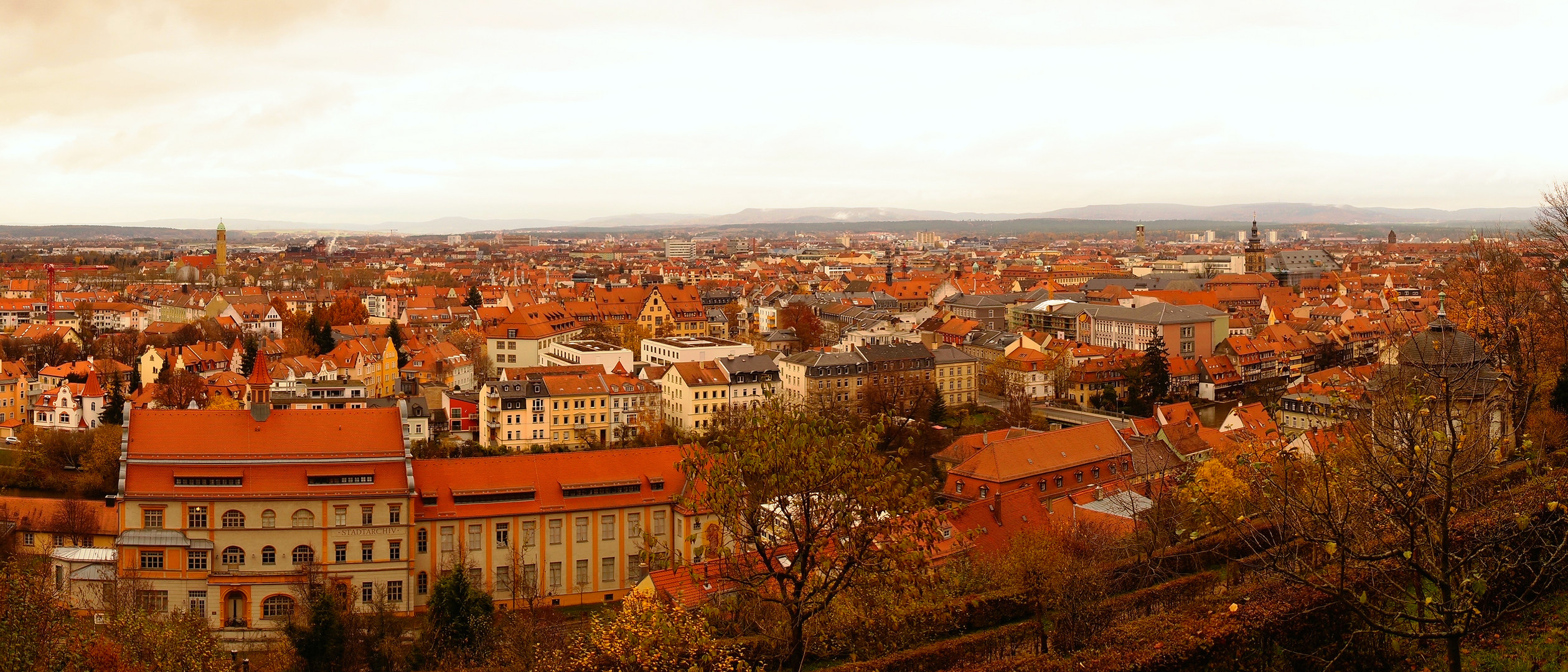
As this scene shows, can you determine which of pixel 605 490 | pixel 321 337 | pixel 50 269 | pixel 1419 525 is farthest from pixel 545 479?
pixel 50 269

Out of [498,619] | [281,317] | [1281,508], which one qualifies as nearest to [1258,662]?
[1281,508]

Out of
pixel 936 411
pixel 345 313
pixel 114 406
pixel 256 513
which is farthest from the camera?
pixel 345 313

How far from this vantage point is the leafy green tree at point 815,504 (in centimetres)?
991

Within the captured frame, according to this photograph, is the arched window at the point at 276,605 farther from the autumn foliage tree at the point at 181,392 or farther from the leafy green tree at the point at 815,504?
the autumn foliage tree at the point at 181,392

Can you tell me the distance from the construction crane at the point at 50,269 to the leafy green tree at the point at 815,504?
70.6m

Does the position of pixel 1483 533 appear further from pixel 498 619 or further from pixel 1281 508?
pixel 498 619

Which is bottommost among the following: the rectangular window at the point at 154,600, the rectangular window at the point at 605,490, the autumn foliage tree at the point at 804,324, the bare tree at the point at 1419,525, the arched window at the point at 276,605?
the arched window at the point at 276,605

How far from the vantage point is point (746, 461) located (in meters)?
9.94

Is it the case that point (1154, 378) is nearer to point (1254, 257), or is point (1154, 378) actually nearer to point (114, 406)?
point (114, 406)

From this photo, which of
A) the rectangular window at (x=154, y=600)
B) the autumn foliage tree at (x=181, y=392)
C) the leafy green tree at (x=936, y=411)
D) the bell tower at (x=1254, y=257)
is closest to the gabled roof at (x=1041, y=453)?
the leafy green tree at (x=936, y=411)

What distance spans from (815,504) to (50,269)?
82.7 meters

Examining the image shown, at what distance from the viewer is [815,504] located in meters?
10.2

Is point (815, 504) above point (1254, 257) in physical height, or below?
below

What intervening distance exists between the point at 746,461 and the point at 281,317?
5930 cm
